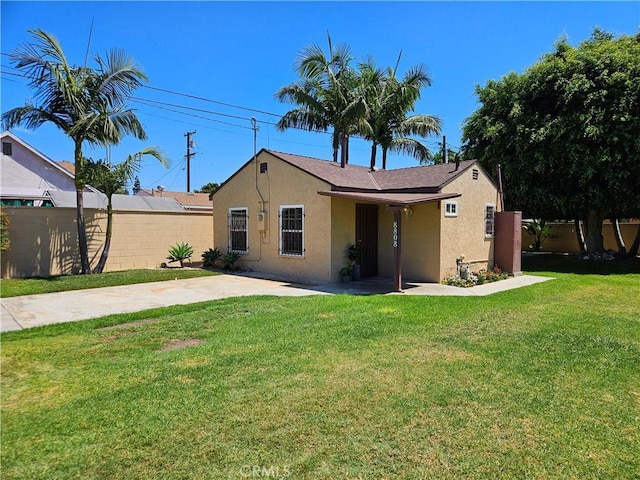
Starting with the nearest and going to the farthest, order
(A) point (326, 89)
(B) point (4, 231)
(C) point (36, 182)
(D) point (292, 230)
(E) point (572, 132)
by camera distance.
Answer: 1. (B) point (4, 231)
2. (D) point (292, 230)
3. (E) point (572, 132)
4. (A) point (326, 89)
5. (C) point (36, 182)

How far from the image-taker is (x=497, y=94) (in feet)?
60.4

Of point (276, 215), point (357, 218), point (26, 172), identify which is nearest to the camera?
point (357, 218)

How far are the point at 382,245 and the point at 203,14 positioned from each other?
27.4ft

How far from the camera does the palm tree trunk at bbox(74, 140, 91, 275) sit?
12227 millimetres

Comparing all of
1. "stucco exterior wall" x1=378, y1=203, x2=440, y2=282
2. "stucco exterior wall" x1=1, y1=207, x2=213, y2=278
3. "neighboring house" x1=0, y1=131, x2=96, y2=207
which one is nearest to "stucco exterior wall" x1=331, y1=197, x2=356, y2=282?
"stucco exterior wall" x1=378, y1=203, x2=440, y2=282

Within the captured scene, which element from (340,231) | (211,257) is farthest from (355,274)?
(211,257)

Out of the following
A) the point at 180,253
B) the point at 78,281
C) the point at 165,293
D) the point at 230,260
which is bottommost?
the point at 165,293

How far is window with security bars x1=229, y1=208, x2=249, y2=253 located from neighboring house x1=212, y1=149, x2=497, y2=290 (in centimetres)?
4

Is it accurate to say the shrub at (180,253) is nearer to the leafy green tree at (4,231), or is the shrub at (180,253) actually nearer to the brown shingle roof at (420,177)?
the leafy green tree at (4,231)

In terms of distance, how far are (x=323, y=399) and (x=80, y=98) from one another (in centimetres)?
1209

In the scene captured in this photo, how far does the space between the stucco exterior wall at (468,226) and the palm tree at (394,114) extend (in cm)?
689

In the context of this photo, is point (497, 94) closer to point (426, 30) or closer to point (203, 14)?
point (426, 30)

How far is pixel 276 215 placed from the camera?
13.3 metres

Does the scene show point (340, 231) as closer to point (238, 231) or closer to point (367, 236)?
point (367, 236)
